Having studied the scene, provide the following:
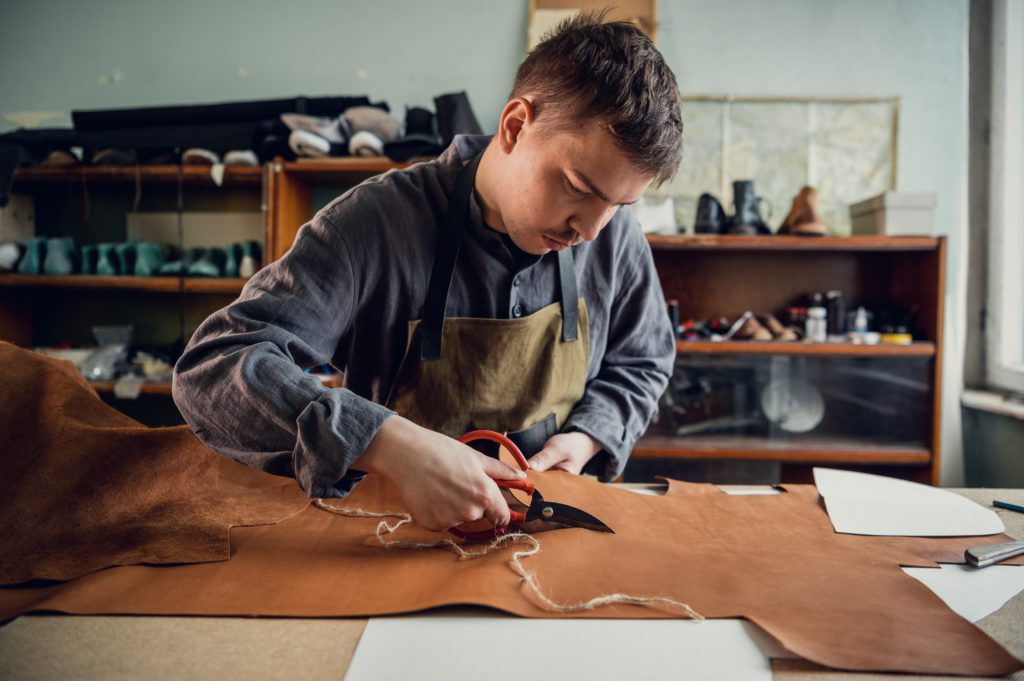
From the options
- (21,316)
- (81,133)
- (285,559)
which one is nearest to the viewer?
(285,559)

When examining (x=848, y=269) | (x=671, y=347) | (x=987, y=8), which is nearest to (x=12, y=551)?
(x=671, y=347)

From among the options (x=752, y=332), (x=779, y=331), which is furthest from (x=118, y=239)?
(x=779, y=331)

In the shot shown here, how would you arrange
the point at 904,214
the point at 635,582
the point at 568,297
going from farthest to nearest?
the point at 904,214 → the point at 568,297 → the point at 635,582

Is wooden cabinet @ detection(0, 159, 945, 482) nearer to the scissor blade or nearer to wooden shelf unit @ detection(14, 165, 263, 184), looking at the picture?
wooden shelf unit @ detection(14, 165, 263, 184)

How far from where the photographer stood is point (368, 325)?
116 cm

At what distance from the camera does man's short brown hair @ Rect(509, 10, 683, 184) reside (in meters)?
0.92

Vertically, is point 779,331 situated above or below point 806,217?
below

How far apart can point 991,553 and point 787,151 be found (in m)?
2.41

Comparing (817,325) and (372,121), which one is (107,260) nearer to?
(372,121)

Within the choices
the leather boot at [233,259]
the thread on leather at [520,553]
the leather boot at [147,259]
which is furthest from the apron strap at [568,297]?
the leather boot at [147,259]

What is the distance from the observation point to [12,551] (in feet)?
2.48

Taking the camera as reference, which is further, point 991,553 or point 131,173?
point 131,173

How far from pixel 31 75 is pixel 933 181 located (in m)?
4.12

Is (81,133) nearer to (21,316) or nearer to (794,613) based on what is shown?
(21,316)
